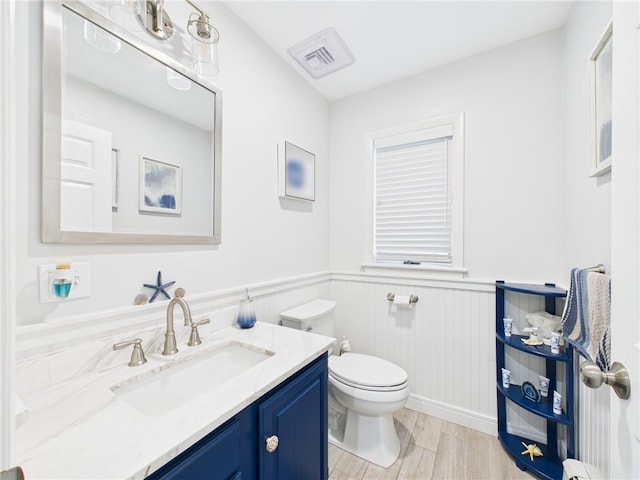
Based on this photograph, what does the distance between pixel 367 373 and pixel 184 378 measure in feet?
3.36

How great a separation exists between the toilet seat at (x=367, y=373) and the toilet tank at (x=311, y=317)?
0.74 feet

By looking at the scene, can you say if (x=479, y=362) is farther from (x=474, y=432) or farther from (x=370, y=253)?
(x=370, y=253)

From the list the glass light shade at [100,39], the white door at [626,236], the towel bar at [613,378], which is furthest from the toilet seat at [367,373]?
the glass light shade at [100,39]

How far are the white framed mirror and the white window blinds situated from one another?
129 centimetres

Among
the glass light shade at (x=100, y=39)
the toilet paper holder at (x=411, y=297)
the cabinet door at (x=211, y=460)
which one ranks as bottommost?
the cabinet door at (x=211, y=460)

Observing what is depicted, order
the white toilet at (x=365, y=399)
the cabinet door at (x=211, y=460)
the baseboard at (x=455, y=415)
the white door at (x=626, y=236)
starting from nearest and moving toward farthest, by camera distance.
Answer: the white door at (x=626, y=236) < the cabinet door at (x=211, y=460) < the white toilet at (x=365, y=399) < the baseboard at (x=455, y=415)

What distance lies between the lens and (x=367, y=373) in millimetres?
1645

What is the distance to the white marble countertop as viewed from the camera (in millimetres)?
562

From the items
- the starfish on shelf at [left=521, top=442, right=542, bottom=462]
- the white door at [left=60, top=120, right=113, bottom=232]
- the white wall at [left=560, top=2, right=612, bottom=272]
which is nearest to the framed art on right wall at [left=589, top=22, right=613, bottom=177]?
the white wall at [left=560, top=2, right=612, bottom=272]

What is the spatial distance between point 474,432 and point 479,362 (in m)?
0.44

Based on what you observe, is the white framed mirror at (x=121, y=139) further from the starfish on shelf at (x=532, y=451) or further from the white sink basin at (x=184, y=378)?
the starfish on shelf at (x=532, y=451)

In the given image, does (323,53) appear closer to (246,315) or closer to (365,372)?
(246,315)

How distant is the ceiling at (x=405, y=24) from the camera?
1461 mm

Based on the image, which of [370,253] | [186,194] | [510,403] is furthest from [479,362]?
[186,194]
